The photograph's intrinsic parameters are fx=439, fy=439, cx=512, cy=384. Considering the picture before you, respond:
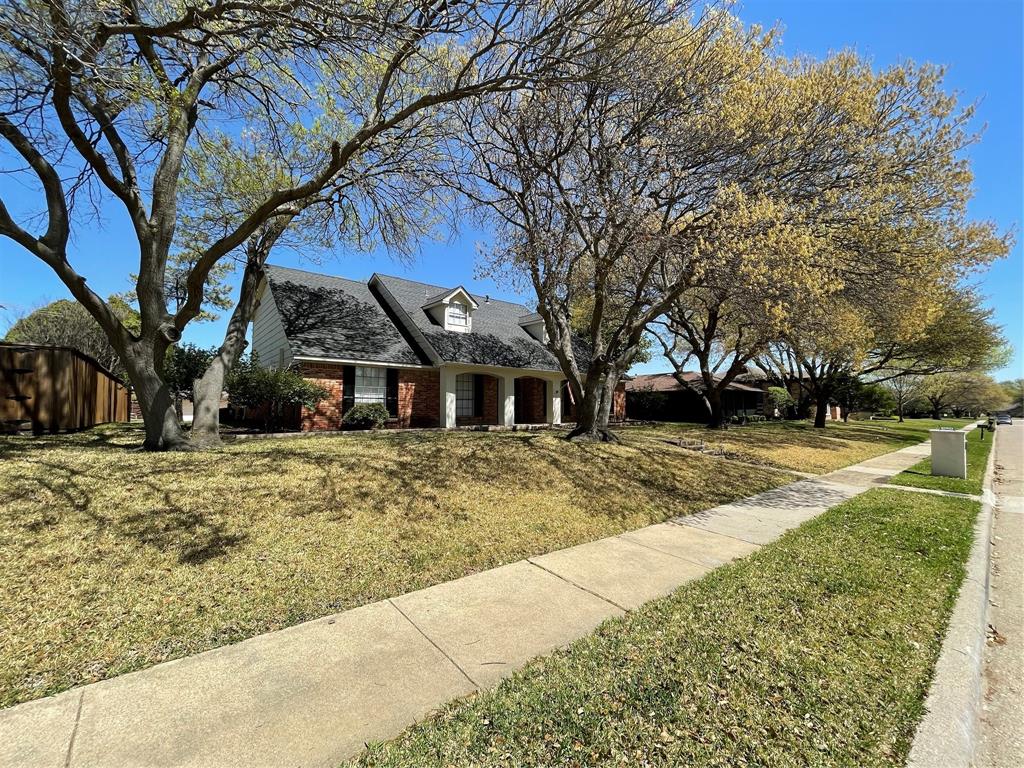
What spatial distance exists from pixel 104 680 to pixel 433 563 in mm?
2566

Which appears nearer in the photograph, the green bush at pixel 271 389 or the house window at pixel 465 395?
the green bush at pixel 271 389

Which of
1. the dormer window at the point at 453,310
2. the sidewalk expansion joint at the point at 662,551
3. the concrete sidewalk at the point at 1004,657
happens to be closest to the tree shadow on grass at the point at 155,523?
the sidewalk expansion joint at the point at 662,551

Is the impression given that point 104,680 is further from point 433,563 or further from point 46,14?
point 46,14

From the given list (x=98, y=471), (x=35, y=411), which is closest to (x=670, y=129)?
(x=98, y=471)

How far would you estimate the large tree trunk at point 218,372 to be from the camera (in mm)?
9195

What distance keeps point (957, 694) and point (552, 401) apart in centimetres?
1754

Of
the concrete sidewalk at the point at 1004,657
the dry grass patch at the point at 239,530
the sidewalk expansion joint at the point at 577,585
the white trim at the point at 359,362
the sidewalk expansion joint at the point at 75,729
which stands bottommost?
the concrete sidewalk at the point at 1004,657

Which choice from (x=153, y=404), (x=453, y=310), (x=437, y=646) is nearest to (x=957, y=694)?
(x=437, y=646)

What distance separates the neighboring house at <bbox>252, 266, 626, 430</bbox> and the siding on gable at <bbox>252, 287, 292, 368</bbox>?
1.6 inches

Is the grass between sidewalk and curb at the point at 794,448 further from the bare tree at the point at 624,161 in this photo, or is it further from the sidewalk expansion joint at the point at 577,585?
the sidewalk expansion joint at the point at 577,585

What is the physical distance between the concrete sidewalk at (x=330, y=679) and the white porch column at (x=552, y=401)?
15479mm

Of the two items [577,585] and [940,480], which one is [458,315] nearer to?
[577,585]

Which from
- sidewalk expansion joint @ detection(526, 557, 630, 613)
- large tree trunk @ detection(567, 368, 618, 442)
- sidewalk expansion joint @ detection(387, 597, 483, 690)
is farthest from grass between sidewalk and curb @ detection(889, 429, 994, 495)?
sidewalk expansion joint @ detection(387, 597, 483, 690)

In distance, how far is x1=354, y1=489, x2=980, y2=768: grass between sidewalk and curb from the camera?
2.22 meters
